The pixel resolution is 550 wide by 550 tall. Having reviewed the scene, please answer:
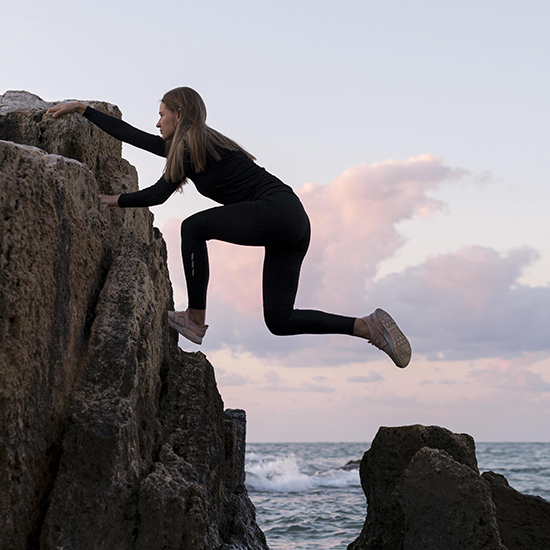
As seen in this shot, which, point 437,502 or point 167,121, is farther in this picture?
point 167,121

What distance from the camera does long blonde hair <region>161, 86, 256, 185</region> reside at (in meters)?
4.64

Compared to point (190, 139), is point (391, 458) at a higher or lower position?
lower

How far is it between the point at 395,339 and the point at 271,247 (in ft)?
3.79

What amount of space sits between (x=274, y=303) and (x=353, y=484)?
16532mm

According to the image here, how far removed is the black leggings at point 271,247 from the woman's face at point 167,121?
68cm

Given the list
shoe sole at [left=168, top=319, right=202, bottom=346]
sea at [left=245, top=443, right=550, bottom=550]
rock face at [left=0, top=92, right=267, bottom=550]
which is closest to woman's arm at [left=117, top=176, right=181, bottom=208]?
rock face at [left=0, top=92, right=267, bottom=550]

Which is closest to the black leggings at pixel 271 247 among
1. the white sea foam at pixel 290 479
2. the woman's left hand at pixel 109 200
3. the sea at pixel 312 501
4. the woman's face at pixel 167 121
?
the woman's left hand at pixel 109 200

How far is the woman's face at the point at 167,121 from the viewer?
15.8ft

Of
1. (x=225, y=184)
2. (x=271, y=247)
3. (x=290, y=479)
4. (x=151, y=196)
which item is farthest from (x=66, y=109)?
(x=290, y=479)

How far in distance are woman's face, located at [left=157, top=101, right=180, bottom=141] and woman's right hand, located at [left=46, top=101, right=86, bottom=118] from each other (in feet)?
2.38

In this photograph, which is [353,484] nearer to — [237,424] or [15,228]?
[237,424]

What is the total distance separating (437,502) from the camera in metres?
4.67

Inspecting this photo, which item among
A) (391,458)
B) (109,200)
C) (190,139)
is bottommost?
(391,458)

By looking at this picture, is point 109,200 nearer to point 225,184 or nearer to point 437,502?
point 225,184
